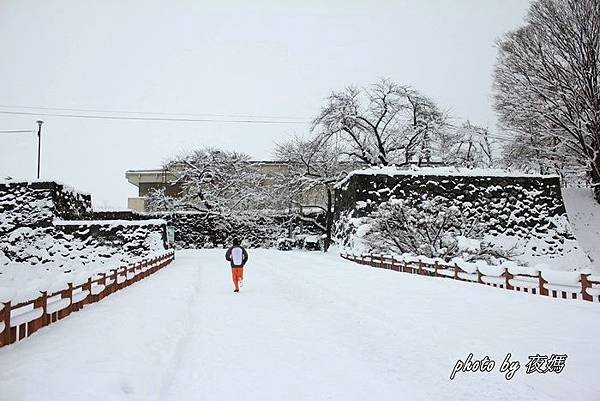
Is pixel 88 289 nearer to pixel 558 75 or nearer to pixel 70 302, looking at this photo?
pixel 70 302

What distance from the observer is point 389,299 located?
11.1 metres

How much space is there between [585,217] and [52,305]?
30.6 m

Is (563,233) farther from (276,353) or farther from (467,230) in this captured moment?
(276,353)

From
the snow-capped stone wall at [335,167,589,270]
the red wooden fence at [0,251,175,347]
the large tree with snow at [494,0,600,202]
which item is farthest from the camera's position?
the snow-capped stone wall at [335,167,589,270]

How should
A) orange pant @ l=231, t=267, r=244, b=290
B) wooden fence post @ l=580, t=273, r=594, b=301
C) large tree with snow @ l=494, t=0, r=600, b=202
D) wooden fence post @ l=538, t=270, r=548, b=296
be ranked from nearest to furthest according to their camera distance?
wooden fence post @ l=580, t=273, r=594, b=301 → wooden fence post @ l=538, t=270, r=548, b=296 → orange pant @ l=231, t=267, r=244, b=290 → large tree with snow @ l=494, t=0, r=600, b=202

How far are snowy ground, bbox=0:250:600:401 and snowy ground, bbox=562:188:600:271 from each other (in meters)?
20.4

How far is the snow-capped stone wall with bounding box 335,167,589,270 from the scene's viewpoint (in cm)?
2811

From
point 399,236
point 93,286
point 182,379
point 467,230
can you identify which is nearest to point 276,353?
point 182,379

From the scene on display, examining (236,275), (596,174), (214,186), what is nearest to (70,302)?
(236,275)

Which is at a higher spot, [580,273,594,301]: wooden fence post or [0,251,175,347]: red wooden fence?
[580,273,594,301]: wooden fence post

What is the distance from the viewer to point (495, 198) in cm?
2880

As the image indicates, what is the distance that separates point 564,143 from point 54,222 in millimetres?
28559

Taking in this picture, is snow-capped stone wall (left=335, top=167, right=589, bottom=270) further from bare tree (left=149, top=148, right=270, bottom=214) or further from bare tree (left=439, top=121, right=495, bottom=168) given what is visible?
bare tree (left=149, top=148, right=270, bottom=214)

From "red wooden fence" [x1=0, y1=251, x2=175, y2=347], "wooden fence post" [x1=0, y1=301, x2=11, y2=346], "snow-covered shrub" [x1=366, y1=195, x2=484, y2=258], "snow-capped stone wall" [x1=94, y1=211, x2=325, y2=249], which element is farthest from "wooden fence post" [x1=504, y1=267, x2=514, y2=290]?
"snow-capped stone wall" [x1=94, y1=211, x2=325, y2=249]
